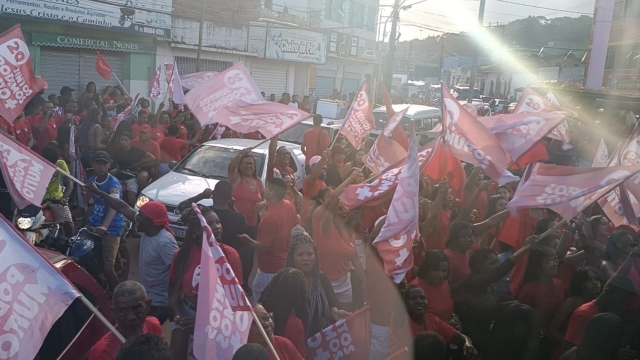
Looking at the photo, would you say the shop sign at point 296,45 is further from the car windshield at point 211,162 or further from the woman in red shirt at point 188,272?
the woman in red shirt at point 188,272

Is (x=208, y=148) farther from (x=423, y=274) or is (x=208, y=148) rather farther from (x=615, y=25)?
(x=615, y=25)

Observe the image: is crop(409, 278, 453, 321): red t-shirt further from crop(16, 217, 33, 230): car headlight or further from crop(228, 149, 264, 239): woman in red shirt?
crop(16, 217, 33, 230): car headlight

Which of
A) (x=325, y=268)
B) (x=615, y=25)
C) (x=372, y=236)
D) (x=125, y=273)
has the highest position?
(x=615, y=25)

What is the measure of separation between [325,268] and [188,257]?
1357 millimetres

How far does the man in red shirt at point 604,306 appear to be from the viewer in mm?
4211

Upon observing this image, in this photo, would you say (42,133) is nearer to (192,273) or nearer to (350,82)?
(192,273)

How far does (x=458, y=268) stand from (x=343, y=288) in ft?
3.26

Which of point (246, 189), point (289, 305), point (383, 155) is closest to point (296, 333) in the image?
point (289, 305)

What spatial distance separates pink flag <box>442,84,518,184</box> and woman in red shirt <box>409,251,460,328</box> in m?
1.07

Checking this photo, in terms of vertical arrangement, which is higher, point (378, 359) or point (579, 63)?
point (579, 63)

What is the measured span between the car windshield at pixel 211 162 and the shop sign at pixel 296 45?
17.1m

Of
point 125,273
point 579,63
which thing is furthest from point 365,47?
point 125,273

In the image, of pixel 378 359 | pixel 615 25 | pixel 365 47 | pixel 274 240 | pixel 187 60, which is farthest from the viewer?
pixel 615 25

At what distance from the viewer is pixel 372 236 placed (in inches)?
205
